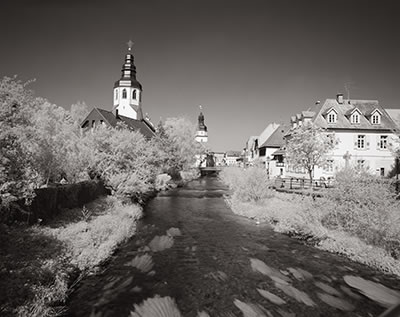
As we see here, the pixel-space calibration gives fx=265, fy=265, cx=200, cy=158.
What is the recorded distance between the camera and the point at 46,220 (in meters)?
13.2

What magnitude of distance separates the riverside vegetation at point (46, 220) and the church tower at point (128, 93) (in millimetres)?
42816

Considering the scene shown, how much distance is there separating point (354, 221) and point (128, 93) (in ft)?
197

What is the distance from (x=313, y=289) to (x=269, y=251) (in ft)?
12.3

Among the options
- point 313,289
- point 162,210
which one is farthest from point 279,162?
point 313,289

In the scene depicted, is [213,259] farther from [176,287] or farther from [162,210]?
[162,210]

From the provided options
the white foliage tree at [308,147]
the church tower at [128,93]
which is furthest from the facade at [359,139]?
the church tower at [128,93]

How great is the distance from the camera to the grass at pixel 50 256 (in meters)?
7.31

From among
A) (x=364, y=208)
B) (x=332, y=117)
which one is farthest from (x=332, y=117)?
(x=364, y=208)

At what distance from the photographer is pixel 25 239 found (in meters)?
10.6

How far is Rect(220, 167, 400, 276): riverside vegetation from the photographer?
11.1 m

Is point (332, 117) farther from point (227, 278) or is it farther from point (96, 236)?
point (96, 236)

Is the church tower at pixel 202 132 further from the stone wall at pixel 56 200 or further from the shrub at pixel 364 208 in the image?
the shrub at pixel 364 208

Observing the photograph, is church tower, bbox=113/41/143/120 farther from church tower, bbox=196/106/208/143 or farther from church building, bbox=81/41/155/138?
church tower, bbox=196/106/208/143

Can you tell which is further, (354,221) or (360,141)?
(360,141)
